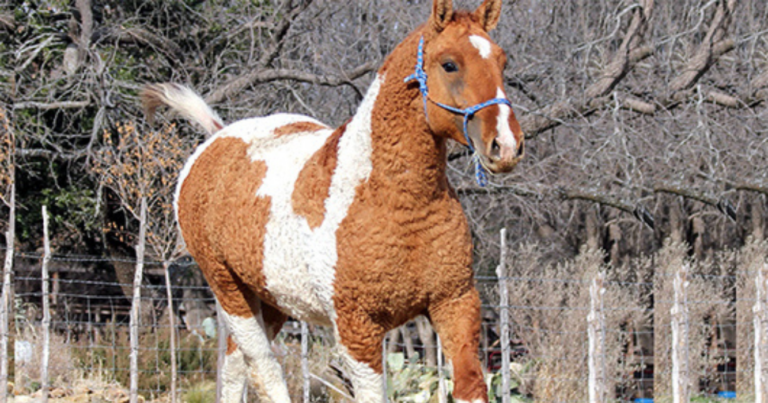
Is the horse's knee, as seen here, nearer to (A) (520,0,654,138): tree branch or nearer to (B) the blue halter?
(B) the blue halter

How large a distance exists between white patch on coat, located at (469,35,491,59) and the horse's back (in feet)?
3.03

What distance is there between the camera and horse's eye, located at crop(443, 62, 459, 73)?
281 centimetres

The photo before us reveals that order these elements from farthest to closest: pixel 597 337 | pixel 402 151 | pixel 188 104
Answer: pixel 597 337, pixel 188 104, pixel 402 151

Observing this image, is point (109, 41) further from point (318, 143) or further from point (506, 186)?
point (318, 143)

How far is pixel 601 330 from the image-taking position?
600 cm

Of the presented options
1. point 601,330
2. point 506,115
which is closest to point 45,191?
point 601,330

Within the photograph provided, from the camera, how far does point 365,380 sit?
10.2 ft

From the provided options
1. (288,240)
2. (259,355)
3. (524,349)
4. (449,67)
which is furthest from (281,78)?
(449,67)

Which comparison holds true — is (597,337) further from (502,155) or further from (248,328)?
(502,155)

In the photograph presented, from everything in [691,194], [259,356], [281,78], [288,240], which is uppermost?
[281,78]

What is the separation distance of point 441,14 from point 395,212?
69 centimetres

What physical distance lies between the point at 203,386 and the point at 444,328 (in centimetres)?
607

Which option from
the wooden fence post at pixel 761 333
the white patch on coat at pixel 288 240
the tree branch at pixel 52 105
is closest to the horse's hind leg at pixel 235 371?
the white patch on coat at pixel 288 240

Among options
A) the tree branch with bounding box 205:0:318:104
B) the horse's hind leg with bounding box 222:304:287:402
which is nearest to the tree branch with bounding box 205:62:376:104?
the tree branch with bounding box 205:0:318:104
